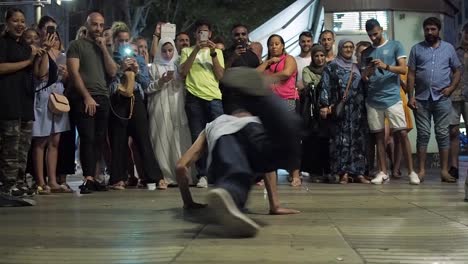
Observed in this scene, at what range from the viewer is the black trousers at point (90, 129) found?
27.4 feet

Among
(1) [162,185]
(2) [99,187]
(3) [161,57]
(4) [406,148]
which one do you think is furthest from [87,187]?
(4) [406,148]

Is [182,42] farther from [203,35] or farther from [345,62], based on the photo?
[345,62]

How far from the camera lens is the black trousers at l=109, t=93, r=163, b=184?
8.88 metres

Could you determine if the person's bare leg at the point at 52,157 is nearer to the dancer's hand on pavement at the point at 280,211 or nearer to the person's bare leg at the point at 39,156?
the person's bare leg at the point at 39,156

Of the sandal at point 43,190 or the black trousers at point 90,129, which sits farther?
the black trousers at point 90,129

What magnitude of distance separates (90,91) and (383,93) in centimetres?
383

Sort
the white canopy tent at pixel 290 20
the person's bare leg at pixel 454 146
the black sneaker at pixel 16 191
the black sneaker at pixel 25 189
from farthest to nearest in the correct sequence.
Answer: the white canopy tent at pixel 290 20
the person's bare leg at pixel 454 146
the black sneaker at pixel 25 189
the black sneaker at pixel 16 191

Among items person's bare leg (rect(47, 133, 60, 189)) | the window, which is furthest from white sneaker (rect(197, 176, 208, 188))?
the window

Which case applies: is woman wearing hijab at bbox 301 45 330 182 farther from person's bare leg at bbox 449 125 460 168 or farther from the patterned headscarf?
person's bare leg at bbox 449 125 460 168

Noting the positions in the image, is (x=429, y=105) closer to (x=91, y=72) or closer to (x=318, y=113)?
(x=318, y=113)

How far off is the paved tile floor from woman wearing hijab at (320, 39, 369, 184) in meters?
1.81

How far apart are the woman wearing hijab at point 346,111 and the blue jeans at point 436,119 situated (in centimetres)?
74

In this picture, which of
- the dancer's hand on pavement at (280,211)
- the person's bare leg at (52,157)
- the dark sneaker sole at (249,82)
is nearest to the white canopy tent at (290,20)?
the person's bare leg at (52,157)

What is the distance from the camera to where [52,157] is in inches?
326
